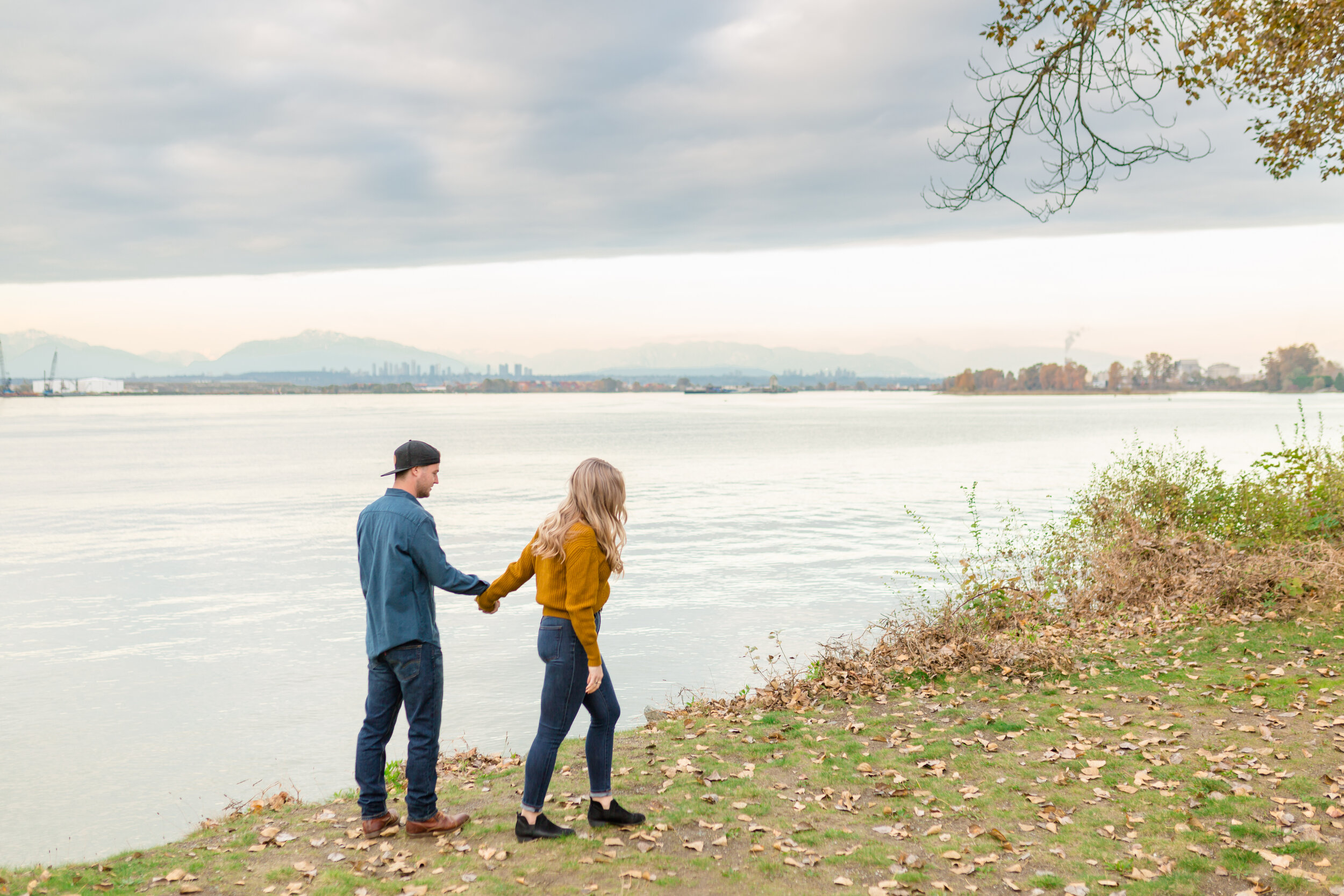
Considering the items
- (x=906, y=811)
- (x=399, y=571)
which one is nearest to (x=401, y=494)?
(x=399, y=571)

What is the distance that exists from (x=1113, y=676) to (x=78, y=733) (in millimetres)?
13597

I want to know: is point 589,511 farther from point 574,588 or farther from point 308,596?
point 308,596

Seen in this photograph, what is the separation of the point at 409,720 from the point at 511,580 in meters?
1.15

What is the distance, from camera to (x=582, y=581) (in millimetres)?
5688

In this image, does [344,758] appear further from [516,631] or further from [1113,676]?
[1113,676]

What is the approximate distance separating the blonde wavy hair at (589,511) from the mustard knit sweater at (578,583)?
4 cm

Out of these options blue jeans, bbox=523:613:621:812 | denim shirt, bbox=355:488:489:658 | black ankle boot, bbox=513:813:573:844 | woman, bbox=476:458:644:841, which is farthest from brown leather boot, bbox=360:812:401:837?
denim shirt, bbox=355:488:489:658

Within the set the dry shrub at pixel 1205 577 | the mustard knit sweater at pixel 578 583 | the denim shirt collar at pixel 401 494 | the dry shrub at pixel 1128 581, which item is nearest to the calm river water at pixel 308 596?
the dry shrub at pixel 1128 581

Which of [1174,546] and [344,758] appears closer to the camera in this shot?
[344,758]

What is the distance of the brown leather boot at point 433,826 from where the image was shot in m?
6.50

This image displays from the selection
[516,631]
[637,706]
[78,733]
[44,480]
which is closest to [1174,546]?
[637,706]

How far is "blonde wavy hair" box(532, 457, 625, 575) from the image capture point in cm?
573

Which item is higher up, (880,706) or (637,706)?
(880,706)

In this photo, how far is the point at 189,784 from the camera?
35.0 feet
